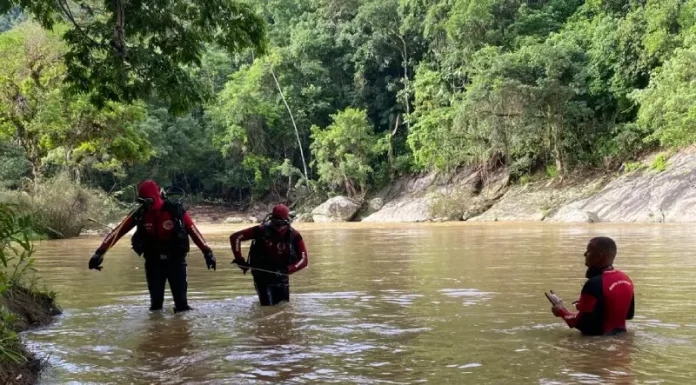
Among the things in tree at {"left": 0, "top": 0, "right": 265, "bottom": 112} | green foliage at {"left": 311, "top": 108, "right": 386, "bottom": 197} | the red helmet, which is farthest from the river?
green foliage at {"left": 311, "top": 108, "right": 386, "bottom": 197}

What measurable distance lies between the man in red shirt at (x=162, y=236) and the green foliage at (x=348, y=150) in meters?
37.0

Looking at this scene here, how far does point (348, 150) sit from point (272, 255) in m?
38.5

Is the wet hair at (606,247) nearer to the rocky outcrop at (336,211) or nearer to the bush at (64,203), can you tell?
the bush at (64,203)

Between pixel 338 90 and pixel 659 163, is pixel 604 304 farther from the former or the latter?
pixel 338 90

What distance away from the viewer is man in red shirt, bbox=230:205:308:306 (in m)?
7.73

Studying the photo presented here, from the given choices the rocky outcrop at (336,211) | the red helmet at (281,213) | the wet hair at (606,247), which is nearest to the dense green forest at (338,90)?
the red helmet at (281,213)

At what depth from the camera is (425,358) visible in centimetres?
498

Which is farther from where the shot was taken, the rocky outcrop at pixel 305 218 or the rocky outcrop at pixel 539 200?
the rocky outcrop at pixel 305 218

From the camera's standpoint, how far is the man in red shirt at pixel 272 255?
304 inches

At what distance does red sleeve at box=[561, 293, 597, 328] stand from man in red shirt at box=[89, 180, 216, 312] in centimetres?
343

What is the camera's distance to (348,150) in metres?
46.1

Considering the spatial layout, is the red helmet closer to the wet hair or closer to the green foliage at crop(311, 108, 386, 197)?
the wet hair

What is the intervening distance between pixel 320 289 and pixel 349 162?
35.3m

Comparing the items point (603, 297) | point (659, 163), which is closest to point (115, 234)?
point (603, 297)
